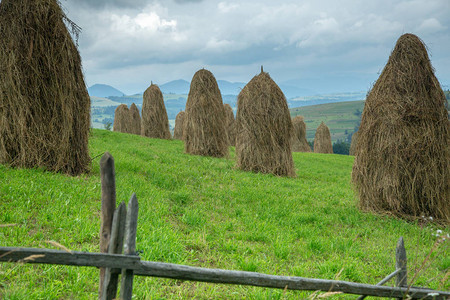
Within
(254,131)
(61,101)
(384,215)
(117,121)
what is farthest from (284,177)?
(117,121)

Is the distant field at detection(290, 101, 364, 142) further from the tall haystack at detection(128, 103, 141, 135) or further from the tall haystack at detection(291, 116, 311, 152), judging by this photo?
the tall haystack at detection(128, 103, 141, 135)

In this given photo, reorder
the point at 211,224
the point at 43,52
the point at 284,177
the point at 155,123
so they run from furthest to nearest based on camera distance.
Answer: the point at 155,123 < the point at 284,177 < the point at 43,52 < the point at 211,224

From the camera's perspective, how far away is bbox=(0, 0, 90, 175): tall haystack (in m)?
6.71

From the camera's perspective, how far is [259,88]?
12031 mm

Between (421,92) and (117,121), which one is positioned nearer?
(421,92)

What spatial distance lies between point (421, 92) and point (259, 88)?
600 centimetres

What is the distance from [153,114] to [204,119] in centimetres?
976

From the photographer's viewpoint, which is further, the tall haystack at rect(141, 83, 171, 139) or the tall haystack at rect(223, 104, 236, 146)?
the tall haystack at rect(223, 104, 236, 146)

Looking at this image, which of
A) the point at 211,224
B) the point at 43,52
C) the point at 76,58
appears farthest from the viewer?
the point at 76,58

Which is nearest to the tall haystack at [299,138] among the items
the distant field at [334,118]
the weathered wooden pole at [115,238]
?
the weathered wooden pole at [115,238]

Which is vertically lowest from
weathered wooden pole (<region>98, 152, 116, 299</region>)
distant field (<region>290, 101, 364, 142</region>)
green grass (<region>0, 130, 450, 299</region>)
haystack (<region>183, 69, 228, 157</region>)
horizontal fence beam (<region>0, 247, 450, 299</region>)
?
green grass (<region>0, 130, 450, 299</region>)

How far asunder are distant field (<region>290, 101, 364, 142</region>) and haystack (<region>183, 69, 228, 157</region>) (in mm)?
106751

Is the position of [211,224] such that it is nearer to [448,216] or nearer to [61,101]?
[61,101]

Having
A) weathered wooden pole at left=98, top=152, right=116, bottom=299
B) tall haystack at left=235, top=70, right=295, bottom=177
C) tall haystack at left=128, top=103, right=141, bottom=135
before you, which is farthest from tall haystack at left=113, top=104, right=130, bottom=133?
weathered wooden pole at left=98, top=152, right=116, bottom=299
